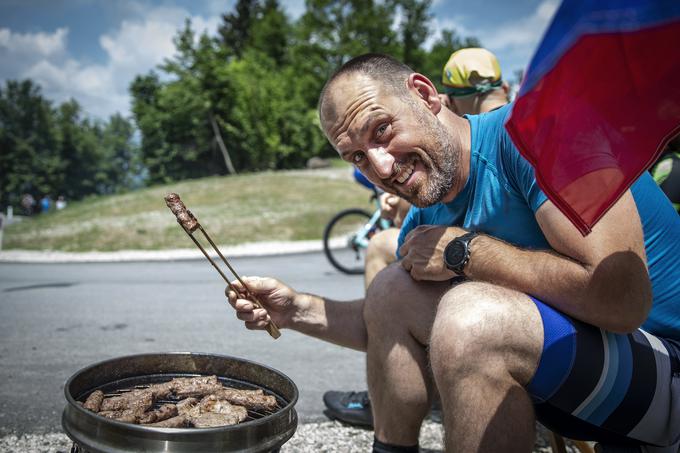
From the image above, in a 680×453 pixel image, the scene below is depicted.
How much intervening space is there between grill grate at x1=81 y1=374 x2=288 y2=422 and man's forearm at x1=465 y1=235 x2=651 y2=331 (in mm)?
790

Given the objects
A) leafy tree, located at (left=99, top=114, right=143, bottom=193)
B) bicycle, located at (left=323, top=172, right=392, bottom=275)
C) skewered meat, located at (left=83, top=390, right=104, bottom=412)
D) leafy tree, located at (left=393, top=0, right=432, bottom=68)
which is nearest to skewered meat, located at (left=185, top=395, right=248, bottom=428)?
skewered meat, located at (left=83, top=390, right=104, bottom=412)

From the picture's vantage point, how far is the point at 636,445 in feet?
5.16

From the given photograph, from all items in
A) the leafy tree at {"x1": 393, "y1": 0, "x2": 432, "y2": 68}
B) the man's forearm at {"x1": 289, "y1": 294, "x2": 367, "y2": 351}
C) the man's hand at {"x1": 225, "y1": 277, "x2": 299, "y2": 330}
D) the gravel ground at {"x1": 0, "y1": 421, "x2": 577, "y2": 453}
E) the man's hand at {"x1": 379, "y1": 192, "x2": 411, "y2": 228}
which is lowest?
the gravel ground at {"x1": 0, "y1": 421, "x2": 577, "y2": 453}

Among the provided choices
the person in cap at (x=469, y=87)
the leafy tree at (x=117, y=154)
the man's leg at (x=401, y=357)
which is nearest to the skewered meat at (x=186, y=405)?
the man's leg at (x=401, y=357)

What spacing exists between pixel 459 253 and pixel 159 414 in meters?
1.01

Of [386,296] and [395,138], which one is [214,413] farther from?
[395,138]

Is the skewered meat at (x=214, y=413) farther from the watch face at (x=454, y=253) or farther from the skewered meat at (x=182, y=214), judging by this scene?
the watch face at (x=454, y=253)

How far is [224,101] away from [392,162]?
39390 millimetres

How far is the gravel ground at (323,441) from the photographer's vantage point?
94.9 inches

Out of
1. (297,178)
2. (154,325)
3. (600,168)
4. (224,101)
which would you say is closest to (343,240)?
(154,325)

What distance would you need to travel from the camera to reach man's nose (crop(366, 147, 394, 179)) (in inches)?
78.9

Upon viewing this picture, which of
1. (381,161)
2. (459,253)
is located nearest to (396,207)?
(381,161)

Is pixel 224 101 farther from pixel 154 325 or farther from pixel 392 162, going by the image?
pixel 392 162

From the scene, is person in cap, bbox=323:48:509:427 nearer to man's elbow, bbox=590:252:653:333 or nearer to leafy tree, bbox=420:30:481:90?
man's elbow, bbox=590:252:653:333
